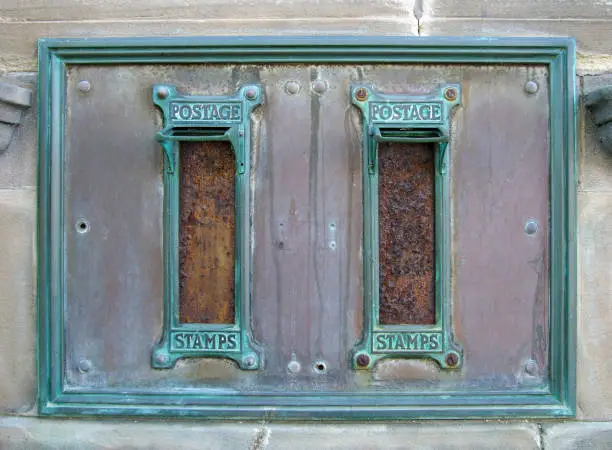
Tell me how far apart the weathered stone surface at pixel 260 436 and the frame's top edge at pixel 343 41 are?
3.52 feet

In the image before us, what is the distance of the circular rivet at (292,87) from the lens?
162cm

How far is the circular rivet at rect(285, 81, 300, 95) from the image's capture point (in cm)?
162

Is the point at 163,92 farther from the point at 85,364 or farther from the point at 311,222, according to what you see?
the point at 85,364

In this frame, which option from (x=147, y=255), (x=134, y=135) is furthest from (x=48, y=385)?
(x=134, y=135)

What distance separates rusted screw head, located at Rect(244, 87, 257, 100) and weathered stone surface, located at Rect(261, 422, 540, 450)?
0.96 m

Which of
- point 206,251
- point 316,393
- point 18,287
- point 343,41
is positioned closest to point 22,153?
point 18,287

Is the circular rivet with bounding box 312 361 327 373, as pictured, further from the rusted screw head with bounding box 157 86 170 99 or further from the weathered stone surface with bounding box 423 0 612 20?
the weathered stone surface with bounding box 423 0 612 20

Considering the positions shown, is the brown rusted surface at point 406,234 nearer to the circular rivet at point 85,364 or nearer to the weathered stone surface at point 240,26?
the weathered stone surface at point 240,26

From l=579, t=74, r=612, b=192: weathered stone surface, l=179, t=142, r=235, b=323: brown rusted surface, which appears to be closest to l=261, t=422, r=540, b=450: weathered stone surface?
l=179, t=142, r=235, b=323: brown rusted surface

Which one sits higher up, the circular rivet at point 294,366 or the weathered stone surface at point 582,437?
the circular rivet at point 294,366

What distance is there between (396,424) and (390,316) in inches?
12.1

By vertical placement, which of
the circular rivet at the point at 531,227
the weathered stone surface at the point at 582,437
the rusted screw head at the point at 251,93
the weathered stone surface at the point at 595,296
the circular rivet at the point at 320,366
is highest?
the rusted screw head at the point at 251,93

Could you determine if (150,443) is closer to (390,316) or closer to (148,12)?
(390,316)

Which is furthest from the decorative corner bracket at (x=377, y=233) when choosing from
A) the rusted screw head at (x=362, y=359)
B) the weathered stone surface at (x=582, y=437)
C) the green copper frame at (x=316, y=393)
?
the weathered stone surface at (x=582, y=437)
